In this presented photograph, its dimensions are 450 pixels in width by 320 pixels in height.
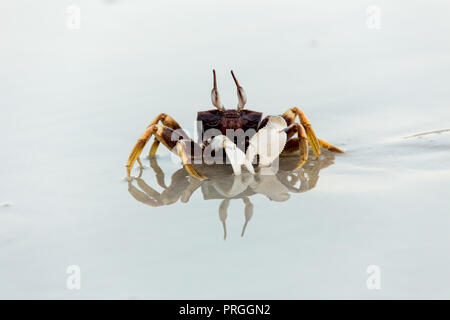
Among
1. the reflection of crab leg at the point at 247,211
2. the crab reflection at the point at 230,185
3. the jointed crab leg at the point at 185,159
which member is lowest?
the reflection of crab leg at the point at 247,211

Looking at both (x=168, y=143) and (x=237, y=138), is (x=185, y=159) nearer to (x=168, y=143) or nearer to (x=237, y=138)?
(x=168, y=143)

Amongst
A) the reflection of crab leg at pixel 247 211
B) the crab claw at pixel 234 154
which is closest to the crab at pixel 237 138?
the crab claw at pixel 234 154

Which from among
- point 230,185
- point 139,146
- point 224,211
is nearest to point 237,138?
point 230,185

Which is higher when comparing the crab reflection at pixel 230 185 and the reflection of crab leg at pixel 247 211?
the crab reflection at pixel 230 185

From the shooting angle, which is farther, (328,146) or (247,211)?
(328,146)

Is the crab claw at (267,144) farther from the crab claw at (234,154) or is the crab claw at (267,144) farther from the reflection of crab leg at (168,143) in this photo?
the reflection of crab leg at (168,143)

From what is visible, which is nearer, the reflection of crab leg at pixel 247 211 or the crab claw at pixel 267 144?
the reflection of crab leg at pixel 247 211
